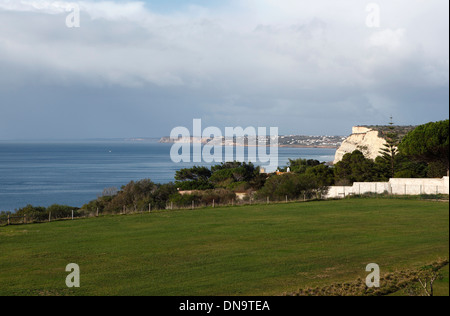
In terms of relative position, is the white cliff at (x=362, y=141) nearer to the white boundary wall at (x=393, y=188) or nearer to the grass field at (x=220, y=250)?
the white boundary wall at (x=393, y=188)

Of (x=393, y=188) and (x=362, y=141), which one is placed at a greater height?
(x=362, y=141)

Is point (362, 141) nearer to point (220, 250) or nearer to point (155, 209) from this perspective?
point (155, 209)

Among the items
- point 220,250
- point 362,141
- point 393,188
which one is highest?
point 362,141

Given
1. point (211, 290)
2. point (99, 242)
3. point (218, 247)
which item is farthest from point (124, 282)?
point (99, 242)

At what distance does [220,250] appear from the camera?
1709 centimetres

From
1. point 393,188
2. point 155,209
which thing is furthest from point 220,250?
point 393,188

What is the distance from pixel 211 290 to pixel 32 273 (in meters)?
5.85

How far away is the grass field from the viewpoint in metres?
12.4

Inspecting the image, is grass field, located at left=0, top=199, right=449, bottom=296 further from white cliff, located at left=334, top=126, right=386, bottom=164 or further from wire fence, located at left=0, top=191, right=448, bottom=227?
white cliff, located at left=334, top=126, right=386, bottom=164

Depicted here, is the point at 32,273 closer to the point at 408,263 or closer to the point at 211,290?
the point at 211,290

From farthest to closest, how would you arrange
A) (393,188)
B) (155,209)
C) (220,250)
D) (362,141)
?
1. (362,141)
2. (155,209)
3. (393,188)
4. (220,250)

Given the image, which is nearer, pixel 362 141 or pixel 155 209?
pixel 155 209

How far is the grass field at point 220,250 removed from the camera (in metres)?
12.4

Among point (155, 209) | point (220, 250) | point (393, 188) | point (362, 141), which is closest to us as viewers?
point (220, 250)
